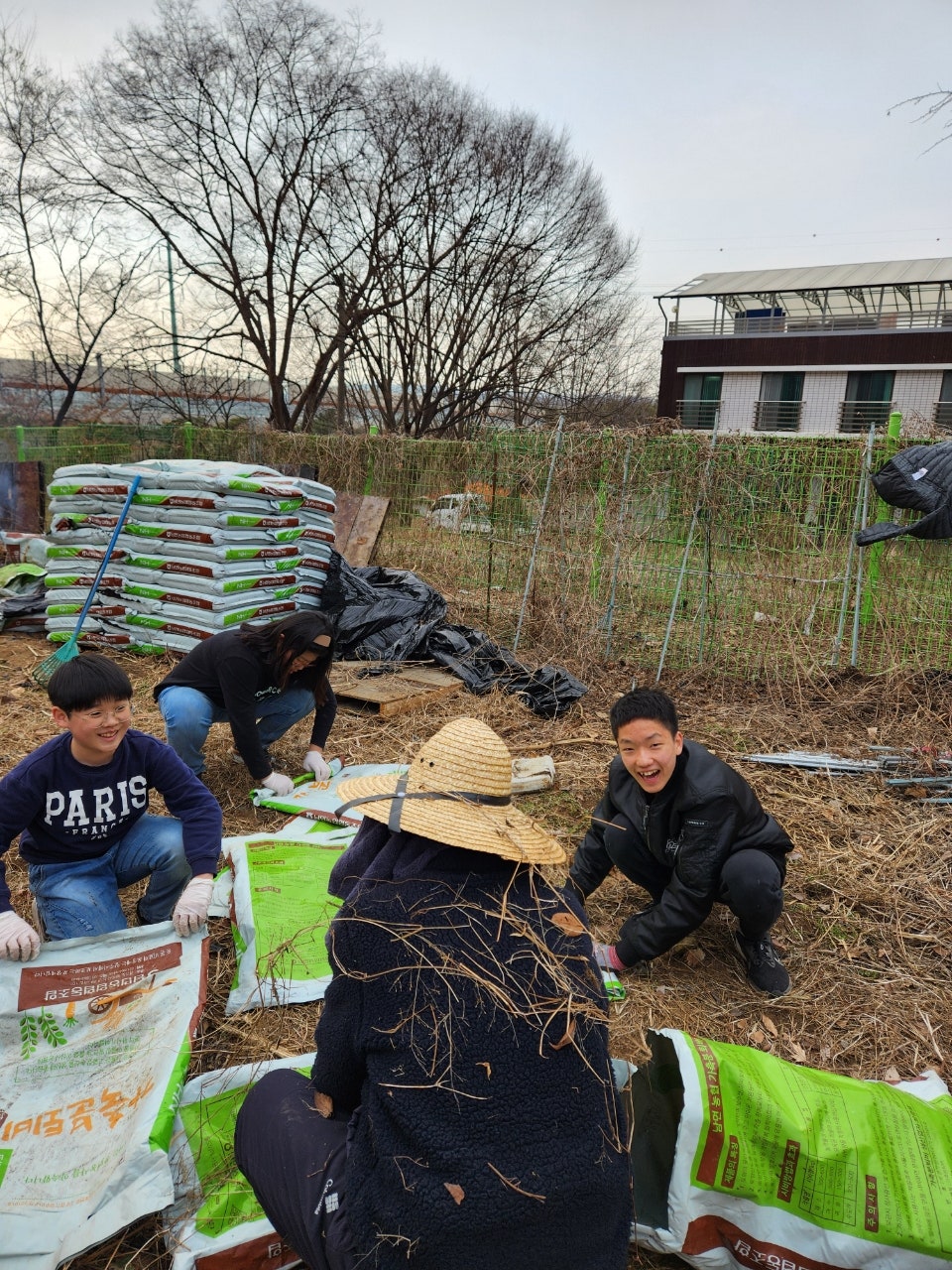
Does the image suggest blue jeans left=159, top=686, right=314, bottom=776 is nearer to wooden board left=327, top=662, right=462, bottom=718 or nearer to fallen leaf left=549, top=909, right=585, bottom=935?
wooden board left=327, top=662, right=462, bottom=718

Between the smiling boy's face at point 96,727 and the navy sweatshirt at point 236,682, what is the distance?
115 centimetres

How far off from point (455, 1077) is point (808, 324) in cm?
3078

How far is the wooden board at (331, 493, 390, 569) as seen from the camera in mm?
8117

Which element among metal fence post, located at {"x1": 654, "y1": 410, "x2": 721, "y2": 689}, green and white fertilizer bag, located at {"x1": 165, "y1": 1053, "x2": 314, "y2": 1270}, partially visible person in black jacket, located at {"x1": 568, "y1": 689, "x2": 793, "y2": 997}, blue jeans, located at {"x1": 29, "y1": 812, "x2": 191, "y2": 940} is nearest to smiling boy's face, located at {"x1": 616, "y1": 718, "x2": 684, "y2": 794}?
partially visible person in black jacket, located at {"x1": 568, "y1": 689, "x2": 793, "y2": 997}

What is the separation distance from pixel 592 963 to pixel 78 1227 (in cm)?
109

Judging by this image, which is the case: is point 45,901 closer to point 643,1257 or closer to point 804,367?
point 643,1257

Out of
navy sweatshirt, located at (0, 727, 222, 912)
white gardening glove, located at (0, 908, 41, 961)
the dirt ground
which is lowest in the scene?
the dirt ground

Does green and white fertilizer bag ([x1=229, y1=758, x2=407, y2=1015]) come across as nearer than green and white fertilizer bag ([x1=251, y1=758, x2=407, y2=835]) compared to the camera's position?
Yes

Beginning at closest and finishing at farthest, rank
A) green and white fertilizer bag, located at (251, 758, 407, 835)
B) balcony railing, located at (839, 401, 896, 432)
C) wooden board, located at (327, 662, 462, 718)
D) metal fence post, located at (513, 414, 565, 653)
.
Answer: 1. green and white fertilizer bag, located at (251, 758, 407, 835)
2. wooden board, located at (327, 662, 462, 718)
3. metal fence post, located at (513, 414, 565, 653)
4. balcony railing, located at (839, 401, 896, 432)

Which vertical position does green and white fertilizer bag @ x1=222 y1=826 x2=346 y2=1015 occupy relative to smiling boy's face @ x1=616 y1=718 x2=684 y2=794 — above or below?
below

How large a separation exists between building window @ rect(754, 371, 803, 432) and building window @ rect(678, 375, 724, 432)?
152cm

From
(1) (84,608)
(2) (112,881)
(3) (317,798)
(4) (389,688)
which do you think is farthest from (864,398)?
(2) (112,881)

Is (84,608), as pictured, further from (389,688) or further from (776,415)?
(776,415)

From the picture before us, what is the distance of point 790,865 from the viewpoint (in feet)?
10.7
